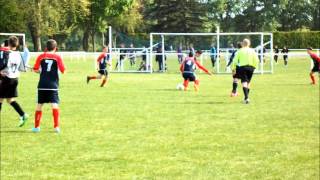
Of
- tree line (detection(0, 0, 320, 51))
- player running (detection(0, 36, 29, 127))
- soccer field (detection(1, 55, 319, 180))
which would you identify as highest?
tree line (detection(0, 0, 320, 51))

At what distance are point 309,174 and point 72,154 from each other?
362 cm

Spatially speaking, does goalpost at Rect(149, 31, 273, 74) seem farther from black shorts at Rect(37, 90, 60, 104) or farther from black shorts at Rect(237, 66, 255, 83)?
black shorts at Rect(37, 90, 60, 104)

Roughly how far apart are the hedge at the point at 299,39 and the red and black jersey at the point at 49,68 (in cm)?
6340

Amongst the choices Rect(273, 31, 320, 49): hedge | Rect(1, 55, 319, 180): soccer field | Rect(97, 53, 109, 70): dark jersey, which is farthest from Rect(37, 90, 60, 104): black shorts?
Rect(273, 31, 320, 49): hedge

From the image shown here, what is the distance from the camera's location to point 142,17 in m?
91.9

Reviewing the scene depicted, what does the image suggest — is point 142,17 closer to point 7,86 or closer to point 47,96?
point 7,86

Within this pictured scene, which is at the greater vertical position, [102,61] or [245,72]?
[102,61]

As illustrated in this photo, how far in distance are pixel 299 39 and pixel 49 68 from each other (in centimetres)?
6457

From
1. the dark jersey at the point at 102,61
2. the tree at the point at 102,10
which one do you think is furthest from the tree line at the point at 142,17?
the dark jersey at the point at 102,61

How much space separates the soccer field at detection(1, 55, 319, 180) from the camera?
28.5 feet

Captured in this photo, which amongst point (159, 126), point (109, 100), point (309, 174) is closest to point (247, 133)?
point (159, 126)

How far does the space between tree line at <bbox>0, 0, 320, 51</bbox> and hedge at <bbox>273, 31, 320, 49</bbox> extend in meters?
17.2

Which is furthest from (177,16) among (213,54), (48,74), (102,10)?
(48,74)

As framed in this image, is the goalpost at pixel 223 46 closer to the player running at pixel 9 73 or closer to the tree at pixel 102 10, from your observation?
the player running at pixel 9 73
